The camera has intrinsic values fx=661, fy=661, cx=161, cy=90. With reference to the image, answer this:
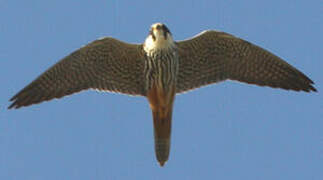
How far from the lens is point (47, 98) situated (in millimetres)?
10734

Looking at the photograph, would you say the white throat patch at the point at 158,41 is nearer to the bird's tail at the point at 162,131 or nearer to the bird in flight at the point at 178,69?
the bird in flight at the point at 178,69

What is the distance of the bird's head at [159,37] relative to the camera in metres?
9.91

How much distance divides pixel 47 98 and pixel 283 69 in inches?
155

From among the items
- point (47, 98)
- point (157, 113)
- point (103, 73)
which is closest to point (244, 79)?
point (157, 113)

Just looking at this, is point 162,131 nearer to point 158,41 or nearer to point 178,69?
point 178,69

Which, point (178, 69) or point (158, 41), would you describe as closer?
point (158, 41)

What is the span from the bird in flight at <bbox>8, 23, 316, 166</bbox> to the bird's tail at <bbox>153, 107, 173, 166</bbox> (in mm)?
287

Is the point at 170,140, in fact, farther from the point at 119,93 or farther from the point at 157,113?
the point at 119,93

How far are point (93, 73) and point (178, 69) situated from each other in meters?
1.40

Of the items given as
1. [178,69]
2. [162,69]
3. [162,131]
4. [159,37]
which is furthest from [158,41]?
[162,131]

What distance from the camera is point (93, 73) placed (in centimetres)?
1088

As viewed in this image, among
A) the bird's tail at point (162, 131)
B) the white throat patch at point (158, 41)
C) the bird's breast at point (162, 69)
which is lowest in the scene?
the bird's tail at point (162, 131)

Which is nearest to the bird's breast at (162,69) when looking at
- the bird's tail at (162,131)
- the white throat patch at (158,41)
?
the white throat patch at (158,41)

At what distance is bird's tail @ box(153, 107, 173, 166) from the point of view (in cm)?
1012
